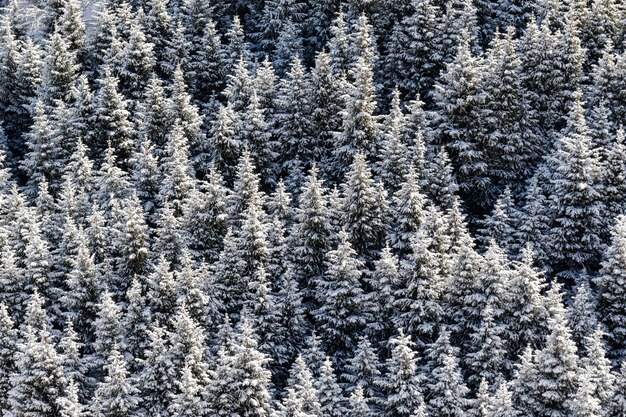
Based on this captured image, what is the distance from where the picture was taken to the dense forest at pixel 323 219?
44.4 meters

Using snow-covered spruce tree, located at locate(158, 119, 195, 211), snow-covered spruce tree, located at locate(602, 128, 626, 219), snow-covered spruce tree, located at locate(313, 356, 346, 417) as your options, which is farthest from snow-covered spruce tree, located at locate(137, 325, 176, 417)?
snow-covered spruce tree, located at locate(602, 128, 626, 219)

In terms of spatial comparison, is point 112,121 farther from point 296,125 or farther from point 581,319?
point 581,319

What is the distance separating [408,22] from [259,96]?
12192 millimetres

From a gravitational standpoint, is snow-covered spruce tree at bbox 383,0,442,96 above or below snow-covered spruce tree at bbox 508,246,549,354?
above

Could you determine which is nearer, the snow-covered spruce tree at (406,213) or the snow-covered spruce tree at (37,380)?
the snow-covered spruce tree at (37,380)

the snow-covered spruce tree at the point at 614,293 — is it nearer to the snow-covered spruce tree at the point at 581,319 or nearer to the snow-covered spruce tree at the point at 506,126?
the snow-covered spruce tree at the point at 581,319

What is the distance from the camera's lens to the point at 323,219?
165 ft

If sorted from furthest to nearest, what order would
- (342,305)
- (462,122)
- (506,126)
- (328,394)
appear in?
(506,126) → (462,122) → (342,305) → (328,394)

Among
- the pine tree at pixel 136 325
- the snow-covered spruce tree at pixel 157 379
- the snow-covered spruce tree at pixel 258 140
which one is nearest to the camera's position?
the snow-covered spruce tree at pixel 157 379

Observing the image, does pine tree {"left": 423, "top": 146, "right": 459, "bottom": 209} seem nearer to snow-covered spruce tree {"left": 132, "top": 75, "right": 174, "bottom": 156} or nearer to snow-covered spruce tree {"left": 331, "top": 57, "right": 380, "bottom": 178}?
snow-covered spruce tree {"left": 331, "top": 57, "right": 380, "bottom": 178}

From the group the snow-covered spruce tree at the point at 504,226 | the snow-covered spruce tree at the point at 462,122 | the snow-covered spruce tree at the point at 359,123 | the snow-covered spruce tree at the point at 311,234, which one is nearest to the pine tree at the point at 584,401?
the snow-covered spruce tree at the point at 504,226

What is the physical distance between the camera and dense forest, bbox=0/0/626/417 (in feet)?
146

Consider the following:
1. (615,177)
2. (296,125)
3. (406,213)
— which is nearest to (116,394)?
(406,213)

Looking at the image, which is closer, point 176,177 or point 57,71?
point 176,177
